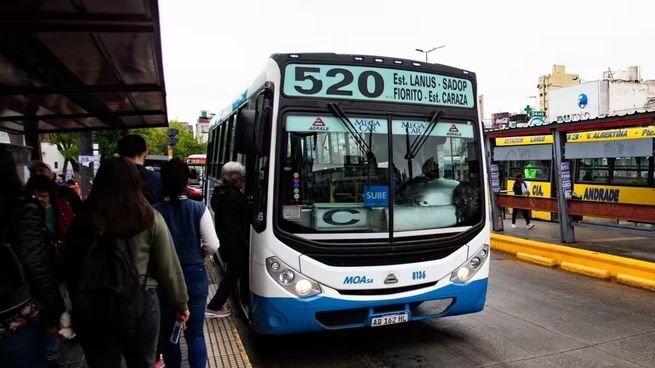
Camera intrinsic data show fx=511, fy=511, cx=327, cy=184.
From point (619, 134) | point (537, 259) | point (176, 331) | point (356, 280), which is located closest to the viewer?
point (176, 331)

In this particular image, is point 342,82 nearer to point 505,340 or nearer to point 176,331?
point 176,331

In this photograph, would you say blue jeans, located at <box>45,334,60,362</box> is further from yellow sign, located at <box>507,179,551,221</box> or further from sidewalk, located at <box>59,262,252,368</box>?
yellow sign, located at <box>507,179,551,221</box>

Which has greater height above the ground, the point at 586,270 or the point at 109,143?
the point at 109,143

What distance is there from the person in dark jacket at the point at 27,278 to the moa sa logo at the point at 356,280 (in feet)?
7.81

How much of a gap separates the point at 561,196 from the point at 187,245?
30.0ft

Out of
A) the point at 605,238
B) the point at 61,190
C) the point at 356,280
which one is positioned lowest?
the point at 605,238

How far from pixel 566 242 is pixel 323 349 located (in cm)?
788

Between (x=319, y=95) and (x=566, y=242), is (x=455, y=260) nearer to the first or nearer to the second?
(x=319, y=95)

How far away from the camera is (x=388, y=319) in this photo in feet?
15.1

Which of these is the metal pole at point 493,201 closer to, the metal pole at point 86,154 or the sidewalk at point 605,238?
the sidewalk at point 605,238

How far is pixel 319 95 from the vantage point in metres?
4.62

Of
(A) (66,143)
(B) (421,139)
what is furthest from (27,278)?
(A) (66,143)

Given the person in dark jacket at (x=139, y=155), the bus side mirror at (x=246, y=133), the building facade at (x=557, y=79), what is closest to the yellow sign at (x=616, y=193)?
the bus side mirror at (x=246, y=133)

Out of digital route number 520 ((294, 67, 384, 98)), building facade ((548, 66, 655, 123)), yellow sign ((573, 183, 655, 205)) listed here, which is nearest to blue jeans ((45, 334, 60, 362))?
digital route number 520 ((294, 67, 384, 98))
